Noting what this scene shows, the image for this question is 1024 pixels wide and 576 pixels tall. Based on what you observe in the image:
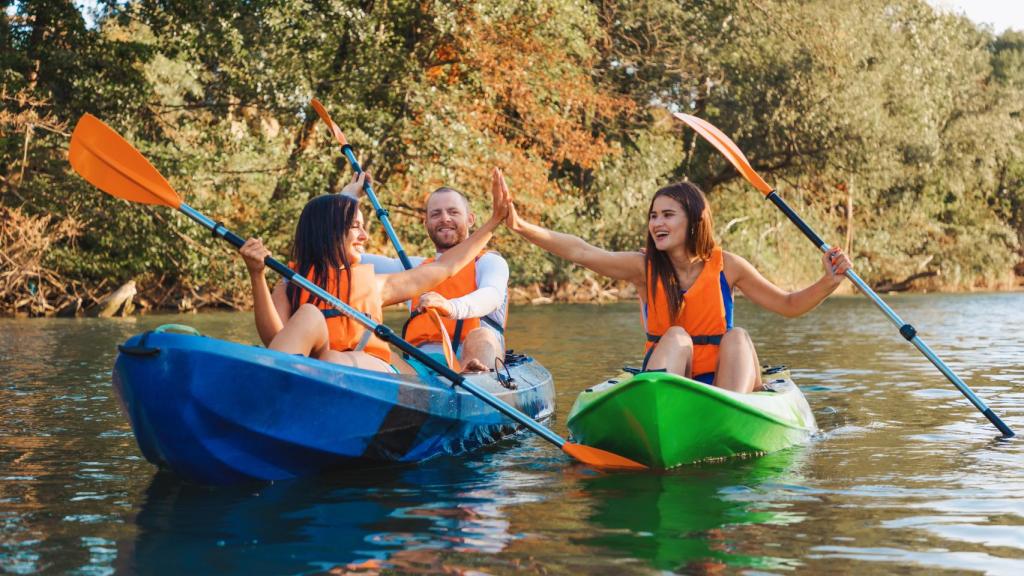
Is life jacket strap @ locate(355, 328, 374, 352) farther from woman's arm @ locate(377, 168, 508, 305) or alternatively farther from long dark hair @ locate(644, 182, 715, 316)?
long dark hair @ locate(644, 182, 715, 316)

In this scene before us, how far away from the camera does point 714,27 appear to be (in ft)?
64.9

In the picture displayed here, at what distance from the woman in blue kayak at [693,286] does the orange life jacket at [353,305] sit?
0.66 meters

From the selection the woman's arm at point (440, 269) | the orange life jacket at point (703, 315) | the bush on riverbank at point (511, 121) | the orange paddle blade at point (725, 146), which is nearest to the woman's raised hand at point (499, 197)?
the woman's arm at point (440, 269)

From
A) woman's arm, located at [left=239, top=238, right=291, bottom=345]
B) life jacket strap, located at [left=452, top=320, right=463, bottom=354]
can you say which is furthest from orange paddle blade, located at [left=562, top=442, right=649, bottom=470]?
life jacket strap, located at [left=452, top=320, right=463, bottom=354]

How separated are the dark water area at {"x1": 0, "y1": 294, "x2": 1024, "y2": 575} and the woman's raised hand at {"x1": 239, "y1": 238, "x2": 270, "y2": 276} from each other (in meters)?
0.75

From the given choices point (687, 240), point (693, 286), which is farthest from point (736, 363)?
point (687, 240)

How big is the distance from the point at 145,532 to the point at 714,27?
17.7m

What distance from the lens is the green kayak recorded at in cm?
419

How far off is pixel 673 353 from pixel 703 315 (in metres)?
0.26

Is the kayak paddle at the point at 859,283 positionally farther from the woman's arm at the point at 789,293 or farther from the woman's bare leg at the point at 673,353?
the woman's bare leg at the point at 673,353

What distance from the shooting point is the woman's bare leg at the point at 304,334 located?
4207 mm

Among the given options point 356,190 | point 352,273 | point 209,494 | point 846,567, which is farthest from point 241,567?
point 356,190

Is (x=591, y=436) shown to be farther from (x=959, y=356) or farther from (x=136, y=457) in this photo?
(x=959, y=356)

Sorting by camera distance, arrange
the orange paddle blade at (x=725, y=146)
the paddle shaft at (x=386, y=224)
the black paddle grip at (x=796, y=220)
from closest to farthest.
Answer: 1. the black paddle grip at (x=796, y=220)
2. the orange paddle blade at (x=725, y=146)
3. the paddle shaft at (x=386, y=224)
